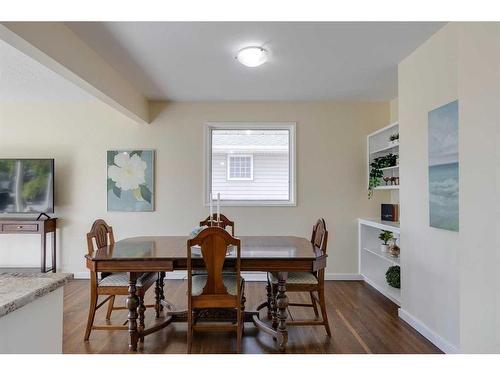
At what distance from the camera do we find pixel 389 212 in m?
4.07

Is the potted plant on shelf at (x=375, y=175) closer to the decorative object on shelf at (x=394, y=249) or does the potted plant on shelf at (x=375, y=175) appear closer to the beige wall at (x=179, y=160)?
the beige wall at (x=179, y=160)

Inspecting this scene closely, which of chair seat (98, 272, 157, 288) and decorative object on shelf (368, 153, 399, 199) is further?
decorative object on shelf (368, 153, 399, 199)

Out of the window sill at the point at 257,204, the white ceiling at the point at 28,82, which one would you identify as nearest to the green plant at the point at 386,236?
the window sill at the point at 257,204

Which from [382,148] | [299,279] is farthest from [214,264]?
[382,148]

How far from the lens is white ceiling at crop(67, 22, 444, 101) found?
98.2 inches

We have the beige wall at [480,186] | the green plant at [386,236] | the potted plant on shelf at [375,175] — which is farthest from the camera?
the potted plant on shelf at [375,175]

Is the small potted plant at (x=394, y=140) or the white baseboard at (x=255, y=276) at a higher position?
the small potted plant at (x=394, y=140)

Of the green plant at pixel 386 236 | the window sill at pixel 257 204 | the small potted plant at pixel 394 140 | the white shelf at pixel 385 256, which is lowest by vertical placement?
the white shelf at pixel 385 256

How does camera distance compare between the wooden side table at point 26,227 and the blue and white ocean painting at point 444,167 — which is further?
the wooden side table at point 26,227

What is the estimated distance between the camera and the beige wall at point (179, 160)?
456 cm

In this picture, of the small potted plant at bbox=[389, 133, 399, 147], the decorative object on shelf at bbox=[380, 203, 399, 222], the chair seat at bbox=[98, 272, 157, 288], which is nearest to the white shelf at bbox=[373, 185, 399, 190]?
the decorative object on shelf at bbox=[380, 203, 399, 222]

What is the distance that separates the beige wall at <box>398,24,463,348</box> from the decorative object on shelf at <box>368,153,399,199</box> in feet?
3.13

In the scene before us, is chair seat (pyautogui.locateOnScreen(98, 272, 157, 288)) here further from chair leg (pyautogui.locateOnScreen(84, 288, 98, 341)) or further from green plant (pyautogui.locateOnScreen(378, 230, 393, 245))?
green plant (pyautogui.locateOnScreen(378, 230, 393, 245))

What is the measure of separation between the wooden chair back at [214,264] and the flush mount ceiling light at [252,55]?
1554 millimetres
